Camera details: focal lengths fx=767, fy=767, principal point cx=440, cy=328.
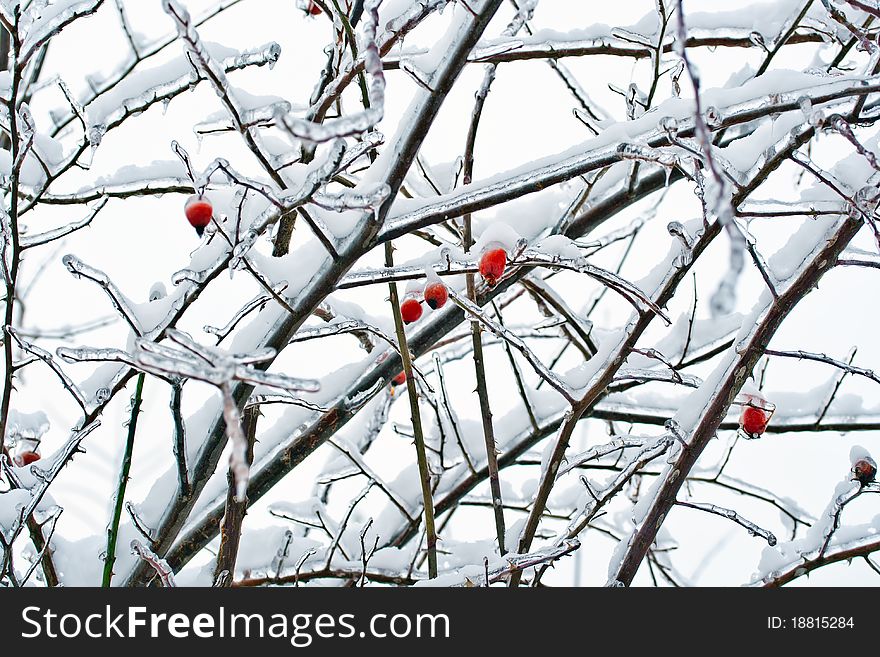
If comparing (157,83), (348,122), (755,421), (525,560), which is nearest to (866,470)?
(755,421)

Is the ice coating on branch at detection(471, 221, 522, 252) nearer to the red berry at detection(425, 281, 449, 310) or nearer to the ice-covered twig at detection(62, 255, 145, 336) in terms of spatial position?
the red berry at detection(425, 281, 449, 310)

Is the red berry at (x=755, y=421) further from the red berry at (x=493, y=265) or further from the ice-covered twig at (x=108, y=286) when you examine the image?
the ice-covered twig at (x=108, y=286)

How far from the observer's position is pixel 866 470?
138cm

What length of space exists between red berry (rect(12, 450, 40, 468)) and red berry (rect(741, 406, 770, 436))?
1.45m

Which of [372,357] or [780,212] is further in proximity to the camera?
[372,357]

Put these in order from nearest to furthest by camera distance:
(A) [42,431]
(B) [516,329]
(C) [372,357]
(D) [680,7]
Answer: (D) [680,7] < (A) [42,431] < (C) [372,357] < (B) [516,329]

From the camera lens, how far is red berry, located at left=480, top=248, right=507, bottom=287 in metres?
1.28

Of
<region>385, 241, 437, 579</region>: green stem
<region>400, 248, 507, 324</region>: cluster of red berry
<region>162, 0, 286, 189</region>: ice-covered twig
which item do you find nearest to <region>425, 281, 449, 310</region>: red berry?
<region>400, 248, 507, 324</region>: cluster of red berry

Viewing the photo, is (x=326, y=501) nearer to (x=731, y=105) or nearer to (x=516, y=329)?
(x=516, y=329)

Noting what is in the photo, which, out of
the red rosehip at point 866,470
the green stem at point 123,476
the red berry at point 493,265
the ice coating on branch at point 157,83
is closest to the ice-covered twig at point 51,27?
the ice coating on branch at point 157,83

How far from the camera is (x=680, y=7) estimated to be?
2.41 ft

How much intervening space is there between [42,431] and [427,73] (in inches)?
45.5

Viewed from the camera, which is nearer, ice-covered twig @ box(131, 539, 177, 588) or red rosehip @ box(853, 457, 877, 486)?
ice-covered twig @ box(131, 539, 177, 588)
